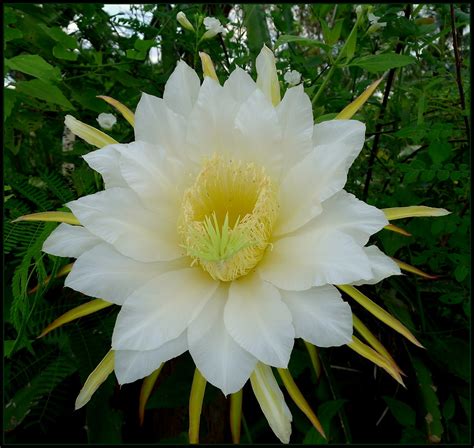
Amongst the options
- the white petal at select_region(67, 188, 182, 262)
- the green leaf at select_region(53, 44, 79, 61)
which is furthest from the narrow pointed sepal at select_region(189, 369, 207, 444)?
the green leaf at select_region(53, 44, 79, 61)

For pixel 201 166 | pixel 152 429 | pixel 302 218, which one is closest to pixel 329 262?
pixel 302 218

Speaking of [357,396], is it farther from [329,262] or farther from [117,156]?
[117,156]

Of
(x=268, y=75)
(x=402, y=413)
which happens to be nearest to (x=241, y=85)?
(x=268, y=75)

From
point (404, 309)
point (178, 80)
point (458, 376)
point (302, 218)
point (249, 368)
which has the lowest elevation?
point (458, 376)

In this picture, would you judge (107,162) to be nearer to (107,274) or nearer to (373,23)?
(107,274)

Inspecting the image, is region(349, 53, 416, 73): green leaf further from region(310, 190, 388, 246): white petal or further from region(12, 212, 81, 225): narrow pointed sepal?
region(12, 212, 81, 225): narrow pointed sepal

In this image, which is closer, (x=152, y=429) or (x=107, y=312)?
(x=107, y=312)

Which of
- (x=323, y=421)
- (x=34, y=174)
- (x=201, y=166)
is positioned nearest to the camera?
(x=201, y=166)

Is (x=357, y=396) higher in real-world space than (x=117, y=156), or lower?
lower

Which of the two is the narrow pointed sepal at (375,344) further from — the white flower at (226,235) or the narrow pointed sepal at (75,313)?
the narrow pointed sepal at (75,313)
